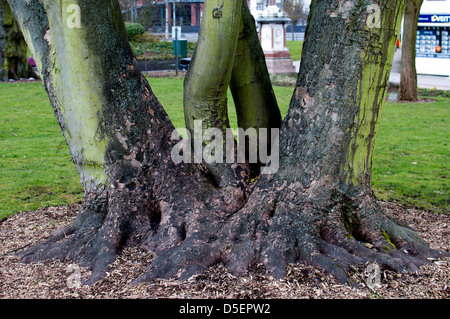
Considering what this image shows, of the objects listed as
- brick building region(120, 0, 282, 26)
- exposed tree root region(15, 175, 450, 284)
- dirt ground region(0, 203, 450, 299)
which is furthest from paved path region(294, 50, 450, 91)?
dirt ground region(0, 203, 450, 299)

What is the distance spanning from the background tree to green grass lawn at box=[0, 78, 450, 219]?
3.62 meters

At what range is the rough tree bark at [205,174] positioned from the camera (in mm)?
4066

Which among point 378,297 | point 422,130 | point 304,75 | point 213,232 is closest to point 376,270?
point 378,297

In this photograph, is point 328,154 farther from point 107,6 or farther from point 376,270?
point 107,6

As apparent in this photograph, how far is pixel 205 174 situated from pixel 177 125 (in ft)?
19.9

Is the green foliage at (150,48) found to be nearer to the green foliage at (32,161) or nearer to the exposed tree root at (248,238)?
the green foliage at (32,161)

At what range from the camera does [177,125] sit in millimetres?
10695

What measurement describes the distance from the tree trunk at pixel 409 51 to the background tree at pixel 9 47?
1307 cm

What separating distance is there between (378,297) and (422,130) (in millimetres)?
8012

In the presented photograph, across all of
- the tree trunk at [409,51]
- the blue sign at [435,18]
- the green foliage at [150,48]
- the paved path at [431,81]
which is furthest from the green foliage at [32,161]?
the blue sign at [435,18]

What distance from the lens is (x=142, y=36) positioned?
27844 mm

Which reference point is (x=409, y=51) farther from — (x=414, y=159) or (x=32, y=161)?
(x=32, y=161)
